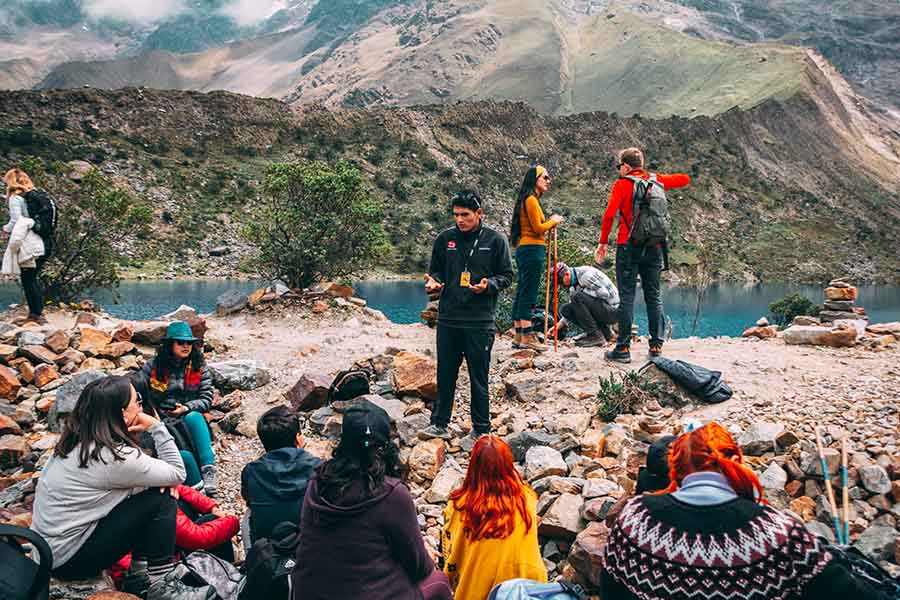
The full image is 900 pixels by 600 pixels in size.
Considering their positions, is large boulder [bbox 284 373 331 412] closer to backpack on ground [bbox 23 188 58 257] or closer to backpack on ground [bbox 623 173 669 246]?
backpack on ground [bbox 623 173 669 246]

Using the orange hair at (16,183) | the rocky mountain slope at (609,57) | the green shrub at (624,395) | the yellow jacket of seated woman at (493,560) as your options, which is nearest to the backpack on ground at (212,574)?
the yellow jacket of seated woman at (493,560)

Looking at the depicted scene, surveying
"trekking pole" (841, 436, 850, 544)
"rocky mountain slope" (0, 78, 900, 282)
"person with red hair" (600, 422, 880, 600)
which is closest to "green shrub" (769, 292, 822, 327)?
"rocky mountain slope" (0, 78, 900, 282)

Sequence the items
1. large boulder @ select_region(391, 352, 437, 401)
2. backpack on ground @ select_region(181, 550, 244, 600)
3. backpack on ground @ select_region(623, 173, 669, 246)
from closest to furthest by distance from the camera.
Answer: backpack on ground @ select_region(181, 550, 244, 600) → backpack on ground @ select_region(623, 173, 669, 246) → large boulder @ select_region(391, 352, 437, 401)

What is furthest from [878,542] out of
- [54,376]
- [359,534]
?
[54,376]

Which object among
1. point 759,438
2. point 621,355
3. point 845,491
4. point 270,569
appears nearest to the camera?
point 270,569

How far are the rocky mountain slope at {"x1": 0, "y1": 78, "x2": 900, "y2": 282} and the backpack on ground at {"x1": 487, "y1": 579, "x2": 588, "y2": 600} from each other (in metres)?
32.0

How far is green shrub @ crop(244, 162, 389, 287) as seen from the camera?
39.2 ft

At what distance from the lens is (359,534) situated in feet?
7.45

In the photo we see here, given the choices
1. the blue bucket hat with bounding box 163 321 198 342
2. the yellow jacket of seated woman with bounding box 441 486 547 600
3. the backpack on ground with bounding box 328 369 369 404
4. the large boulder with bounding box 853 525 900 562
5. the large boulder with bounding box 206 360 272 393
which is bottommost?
the large boulder with bounding box 206 360 272 393

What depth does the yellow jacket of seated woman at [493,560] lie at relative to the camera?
8.82 feet

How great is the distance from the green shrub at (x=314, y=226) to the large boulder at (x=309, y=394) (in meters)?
6.11

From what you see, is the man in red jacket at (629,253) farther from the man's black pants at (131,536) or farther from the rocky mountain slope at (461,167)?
the rocky mountain slope at (461,167)

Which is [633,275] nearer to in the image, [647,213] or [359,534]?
[647,213]

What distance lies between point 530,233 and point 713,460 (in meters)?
4.29
